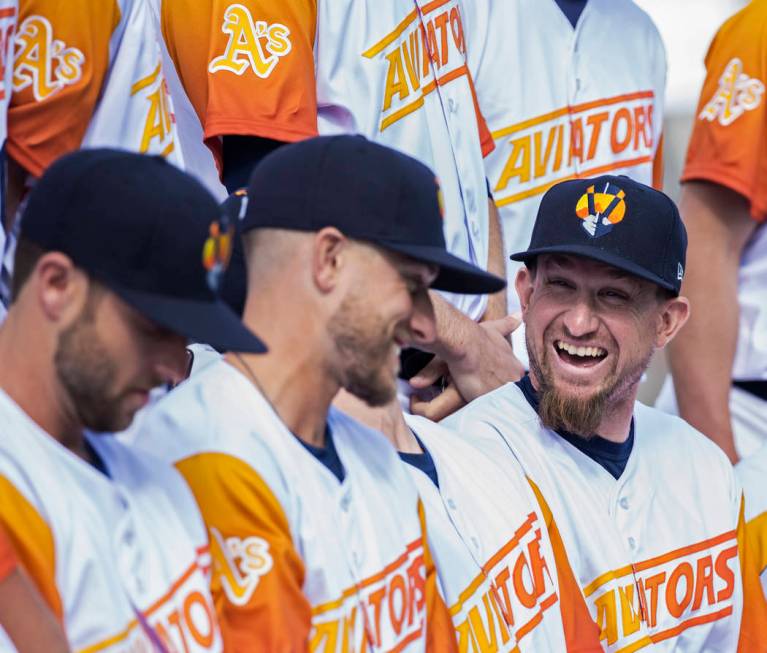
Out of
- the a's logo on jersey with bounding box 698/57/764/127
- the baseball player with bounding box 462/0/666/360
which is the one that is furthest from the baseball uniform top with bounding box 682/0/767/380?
the baseball player with bounding box 462/0/666/360

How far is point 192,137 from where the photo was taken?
3361 mm

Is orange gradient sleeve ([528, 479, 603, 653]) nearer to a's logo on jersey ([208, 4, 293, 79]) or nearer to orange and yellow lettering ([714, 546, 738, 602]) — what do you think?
orange and yellow lettering ([714, 546, 738, 602])

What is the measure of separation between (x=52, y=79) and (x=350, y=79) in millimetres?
708

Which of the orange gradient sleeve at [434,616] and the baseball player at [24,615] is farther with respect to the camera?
the orange gradient sleeve at [434,616]

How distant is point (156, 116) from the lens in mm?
2992

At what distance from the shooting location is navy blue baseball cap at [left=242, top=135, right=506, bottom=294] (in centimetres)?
225

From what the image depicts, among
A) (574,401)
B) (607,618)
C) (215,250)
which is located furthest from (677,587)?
(215,250)

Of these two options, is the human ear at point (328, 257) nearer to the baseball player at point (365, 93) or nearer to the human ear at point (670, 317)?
the baseball player at point (365, 93)

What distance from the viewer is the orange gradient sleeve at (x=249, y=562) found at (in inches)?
82.8

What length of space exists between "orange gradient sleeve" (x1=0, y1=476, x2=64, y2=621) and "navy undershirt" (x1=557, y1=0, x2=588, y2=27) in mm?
2449

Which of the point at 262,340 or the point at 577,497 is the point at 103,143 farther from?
the point at 577,497

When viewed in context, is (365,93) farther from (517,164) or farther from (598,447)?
(598,447)

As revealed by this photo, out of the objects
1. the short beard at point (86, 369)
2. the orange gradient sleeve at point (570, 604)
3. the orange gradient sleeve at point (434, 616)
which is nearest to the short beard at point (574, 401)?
the orange gradient sleeve at point (570, 604)

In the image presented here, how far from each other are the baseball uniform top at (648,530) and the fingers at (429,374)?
14cm
